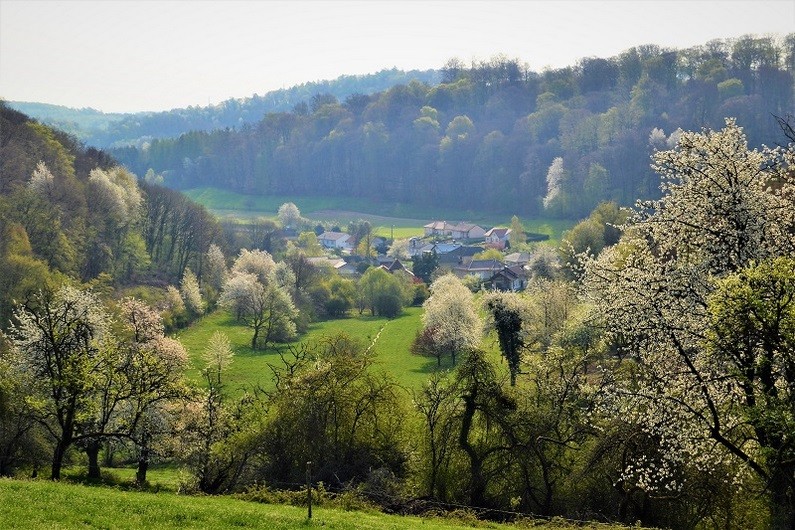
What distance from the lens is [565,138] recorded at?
164 metres

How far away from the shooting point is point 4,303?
49656 millimetres

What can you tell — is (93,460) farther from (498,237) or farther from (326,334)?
(498,237)

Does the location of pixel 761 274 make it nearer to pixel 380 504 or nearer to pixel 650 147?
pixel 380 504

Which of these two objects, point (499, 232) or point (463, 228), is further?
point (463, 228)

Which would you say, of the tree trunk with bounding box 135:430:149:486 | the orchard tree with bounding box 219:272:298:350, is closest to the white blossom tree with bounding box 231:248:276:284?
the orchard tree with bounding box 219:272:298:350

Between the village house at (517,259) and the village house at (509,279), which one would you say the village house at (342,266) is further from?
the village house at (509,279)

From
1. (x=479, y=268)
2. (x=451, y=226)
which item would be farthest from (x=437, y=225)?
(x=479, y=268)

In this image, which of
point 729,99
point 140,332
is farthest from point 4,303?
point 729,99

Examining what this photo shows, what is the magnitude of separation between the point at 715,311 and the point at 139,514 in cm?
1270

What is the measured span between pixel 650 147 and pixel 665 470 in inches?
5404

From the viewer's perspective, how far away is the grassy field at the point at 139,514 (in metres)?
14.7

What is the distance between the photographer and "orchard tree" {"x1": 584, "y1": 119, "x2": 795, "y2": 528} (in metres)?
14.1

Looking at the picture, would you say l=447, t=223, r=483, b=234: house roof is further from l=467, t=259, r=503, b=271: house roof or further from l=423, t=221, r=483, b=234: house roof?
l=467, t=259, r=503, b=271: house roof

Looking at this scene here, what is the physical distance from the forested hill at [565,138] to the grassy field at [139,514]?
123 meters
